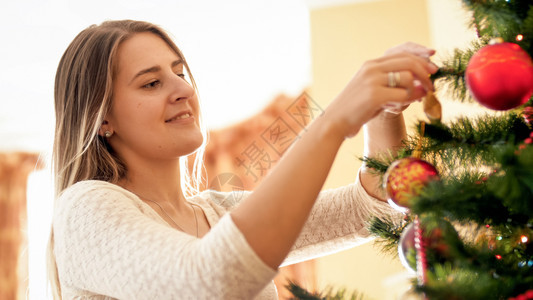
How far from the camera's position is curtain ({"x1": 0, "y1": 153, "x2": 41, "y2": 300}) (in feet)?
12.8

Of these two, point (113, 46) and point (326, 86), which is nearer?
point (113, 46)

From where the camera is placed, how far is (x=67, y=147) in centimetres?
109

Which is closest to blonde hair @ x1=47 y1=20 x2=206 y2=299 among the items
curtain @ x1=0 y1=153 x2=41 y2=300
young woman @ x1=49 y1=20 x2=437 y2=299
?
young woman @ x1=49 y1=20 x2=437 y2=299

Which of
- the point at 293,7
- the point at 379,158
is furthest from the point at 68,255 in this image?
the point at 293,7

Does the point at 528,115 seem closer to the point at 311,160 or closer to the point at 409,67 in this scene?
the point at 409,67

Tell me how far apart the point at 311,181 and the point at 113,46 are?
2.08ft

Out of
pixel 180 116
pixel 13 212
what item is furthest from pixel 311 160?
pixel 13 212

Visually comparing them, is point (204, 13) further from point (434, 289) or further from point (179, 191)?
point (434, 289)

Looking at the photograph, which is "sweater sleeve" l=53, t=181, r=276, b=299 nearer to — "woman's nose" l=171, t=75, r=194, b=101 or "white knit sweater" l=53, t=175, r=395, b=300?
"white knit sweater" l=53, t=175, r=395, b=300

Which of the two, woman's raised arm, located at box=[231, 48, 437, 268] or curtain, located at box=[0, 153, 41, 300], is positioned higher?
woman's raised arm, located at box=[231, 48, 437, 268]

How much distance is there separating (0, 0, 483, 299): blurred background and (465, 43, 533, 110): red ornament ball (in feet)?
7.09

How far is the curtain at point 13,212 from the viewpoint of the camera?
3887 mm

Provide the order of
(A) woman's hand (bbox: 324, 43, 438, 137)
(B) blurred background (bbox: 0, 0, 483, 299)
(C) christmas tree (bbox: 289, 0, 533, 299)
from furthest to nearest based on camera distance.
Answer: (B) blurred background (bbox: 0, 0, 483, 299) → (A) woman's hand (bbox: 324, 43, 438, 137) → (C) christmas tree (bbox: 289, 0, 533, 299)

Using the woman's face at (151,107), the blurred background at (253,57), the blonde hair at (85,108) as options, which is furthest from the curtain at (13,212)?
the woman's face at (151,107)
